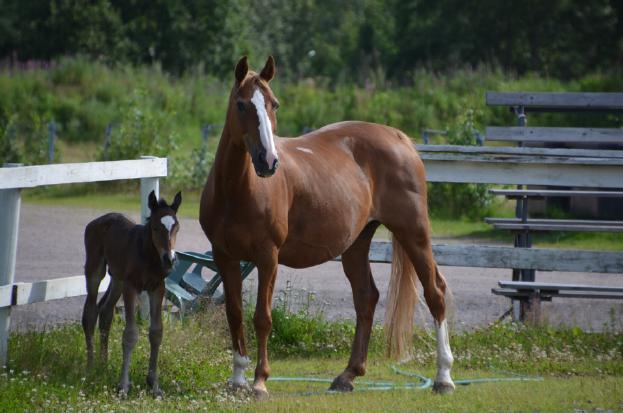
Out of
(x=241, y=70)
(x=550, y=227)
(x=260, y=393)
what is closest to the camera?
(x=241, y=70)

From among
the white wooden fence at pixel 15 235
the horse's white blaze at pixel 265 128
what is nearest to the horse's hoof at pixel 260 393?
the horse's white blaze at pixel 265 128

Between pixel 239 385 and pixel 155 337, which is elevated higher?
pixel 155 337

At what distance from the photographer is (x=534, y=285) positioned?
31.5ft

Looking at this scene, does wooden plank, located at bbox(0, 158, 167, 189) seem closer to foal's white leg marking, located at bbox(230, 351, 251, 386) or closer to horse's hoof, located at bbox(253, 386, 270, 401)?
foal's white leg marking, located at bbox(230, 351, 251, 386)

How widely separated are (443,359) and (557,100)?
18.5 feet

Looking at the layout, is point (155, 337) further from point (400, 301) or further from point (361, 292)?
point (400, 301)

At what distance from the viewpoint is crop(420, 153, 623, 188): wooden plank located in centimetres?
939

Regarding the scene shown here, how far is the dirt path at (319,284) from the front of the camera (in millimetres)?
10344

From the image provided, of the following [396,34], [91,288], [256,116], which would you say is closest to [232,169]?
[256,116]

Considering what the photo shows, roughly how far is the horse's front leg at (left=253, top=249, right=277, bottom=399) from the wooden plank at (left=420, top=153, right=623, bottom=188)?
121 inches

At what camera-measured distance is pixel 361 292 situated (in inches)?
320

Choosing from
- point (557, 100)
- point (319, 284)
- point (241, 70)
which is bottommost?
point (319, 284)

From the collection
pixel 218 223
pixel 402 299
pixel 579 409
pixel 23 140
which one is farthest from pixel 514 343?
pixel 23 140

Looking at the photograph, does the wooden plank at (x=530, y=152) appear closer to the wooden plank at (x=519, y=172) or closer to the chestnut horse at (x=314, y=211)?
the wooden plank at (x=519, y=172)
